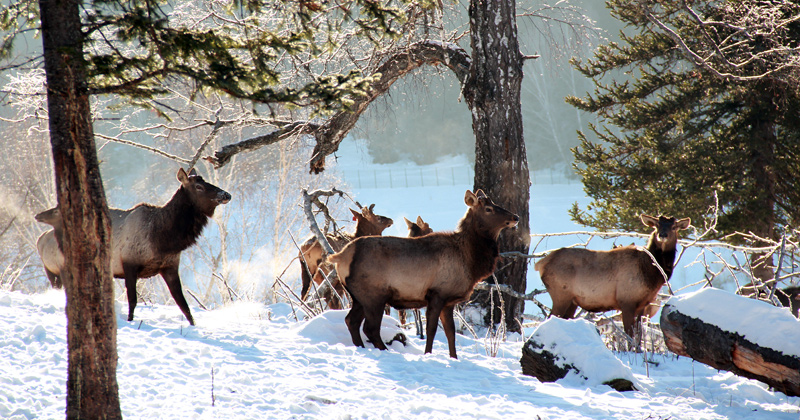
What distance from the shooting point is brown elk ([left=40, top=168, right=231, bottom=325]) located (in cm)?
676

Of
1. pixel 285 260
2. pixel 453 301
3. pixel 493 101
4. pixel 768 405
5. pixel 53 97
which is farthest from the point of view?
pixel 285 260

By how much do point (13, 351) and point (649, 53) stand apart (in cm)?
1685

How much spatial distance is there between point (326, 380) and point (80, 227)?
2.13 metres

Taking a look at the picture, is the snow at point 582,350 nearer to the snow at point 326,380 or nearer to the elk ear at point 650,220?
the snow at point 326,380

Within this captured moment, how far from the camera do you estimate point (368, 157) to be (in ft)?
207

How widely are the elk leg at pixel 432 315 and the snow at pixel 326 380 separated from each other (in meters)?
0.39

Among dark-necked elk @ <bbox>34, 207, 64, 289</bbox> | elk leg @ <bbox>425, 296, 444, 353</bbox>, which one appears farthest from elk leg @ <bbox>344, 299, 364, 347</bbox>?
dark-necked elk @ <bbox>34, 207, 64, 289</bbox>

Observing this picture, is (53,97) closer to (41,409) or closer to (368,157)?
(41,409)

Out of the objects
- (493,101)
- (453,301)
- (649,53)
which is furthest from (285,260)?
(453,301)

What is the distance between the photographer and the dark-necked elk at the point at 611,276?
25.7 feet

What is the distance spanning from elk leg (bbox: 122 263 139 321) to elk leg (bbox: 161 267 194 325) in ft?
1.08

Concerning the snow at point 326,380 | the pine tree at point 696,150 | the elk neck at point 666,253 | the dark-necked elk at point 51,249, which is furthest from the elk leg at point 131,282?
the pine tree at point 696,150

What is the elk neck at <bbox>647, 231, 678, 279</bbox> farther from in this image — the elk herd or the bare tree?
the bare tree

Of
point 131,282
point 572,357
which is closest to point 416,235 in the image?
point 131,282
